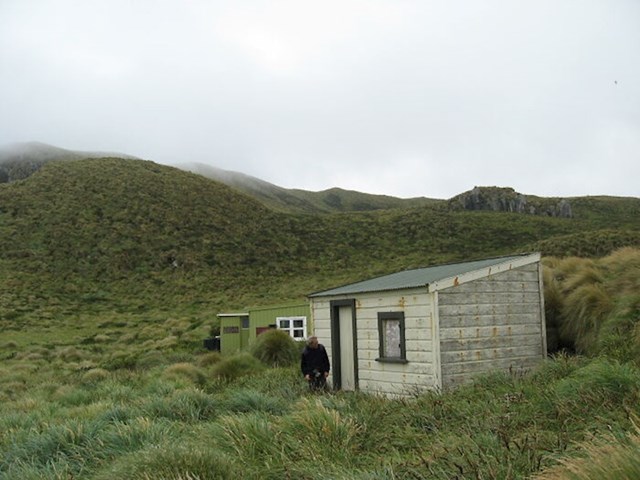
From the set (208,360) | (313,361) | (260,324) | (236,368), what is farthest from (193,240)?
(313,361)

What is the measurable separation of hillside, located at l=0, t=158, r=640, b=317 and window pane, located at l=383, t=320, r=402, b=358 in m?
24.8

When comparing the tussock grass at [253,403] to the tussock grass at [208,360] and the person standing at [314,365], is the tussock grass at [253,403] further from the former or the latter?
the tussock grass at [208,360]

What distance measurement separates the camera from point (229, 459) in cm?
553

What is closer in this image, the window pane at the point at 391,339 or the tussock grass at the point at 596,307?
the tussock grass at the point at 596,307

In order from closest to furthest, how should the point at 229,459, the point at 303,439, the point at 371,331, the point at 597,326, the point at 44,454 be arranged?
the point at 229,459 < the point at 303,439 < the point at 44,454 < the point at 597,326 < the point at 371,331

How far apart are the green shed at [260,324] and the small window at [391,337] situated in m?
7.92

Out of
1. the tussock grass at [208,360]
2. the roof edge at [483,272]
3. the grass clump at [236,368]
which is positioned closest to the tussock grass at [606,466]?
the roof edge at [483,272]

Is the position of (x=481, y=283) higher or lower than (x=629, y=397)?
higher

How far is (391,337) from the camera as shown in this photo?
1124cm

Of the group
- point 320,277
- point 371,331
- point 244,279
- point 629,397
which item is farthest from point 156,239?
point 629,397

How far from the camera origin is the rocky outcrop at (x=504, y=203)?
222 feet

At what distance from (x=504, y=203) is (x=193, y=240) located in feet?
116

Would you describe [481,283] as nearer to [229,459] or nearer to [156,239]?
[229,459]

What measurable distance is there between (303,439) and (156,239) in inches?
1756
